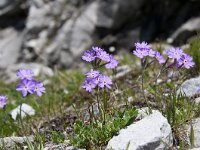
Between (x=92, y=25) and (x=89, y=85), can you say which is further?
(x=92, y=25)

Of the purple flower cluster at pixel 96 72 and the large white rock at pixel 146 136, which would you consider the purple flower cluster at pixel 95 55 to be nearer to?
the purple flower cluster at pixel 96 72

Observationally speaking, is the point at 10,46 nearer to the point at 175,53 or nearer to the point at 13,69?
the point at 13,69

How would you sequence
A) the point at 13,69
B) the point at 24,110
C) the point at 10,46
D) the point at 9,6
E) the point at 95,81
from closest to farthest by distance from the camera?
the point at 95,81 → the point at 24,110 → the point at 13,69 → the point at 10,46 → the point at 9,6

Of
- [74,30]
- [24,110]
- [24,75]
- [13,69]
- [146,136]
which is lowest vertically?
[146,136]

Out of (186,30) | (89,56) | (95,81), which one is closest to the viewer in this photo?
(95,81)

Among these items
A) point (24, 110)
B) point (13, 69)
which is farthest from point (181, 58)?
point (13, 69)

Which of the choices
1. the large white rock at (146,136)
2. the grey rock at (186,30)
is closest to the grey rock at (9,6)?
the grey rock at (186,30)
